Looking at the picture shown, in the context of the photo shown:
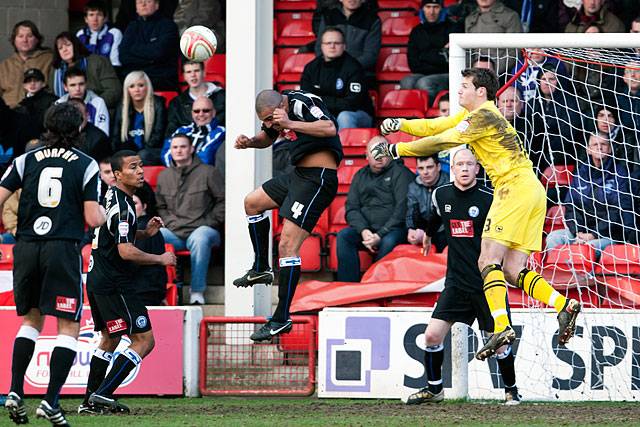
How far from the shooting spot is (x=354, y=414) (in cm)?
891

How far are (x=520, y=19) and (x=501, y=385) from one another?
16.7 ft

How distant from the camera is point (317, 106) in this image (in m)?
9.34

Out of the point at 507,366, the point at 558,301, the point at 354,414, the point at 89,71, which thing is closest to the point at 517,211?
the point at 558,301

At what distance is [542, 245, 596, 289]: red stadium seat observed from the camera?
11234 mm

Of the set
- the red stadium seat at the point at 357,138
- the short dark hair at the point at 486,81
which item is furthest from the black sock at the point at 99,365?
the red stadium seat at the point at 357,138

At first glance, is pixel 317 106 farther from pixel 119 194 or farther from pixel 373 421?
pixel 373 421

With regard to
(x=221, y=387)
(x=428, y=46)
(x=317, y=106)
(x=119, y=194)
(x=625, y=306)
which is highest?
(x=428, y=46)

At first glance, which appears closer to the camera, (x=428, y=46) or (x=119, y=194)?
(x=119, y=194)

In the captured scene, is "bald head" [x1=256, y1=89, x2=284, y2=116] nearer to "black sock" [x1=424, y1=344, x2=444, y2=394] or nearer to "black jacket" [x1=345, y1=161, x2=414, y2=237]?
"black sock" [x1=424, y1=344, x2=444, y2=394]

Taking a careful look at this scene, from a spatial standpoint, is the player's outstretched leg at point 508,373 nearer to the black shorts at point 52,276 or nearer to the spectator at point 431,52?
the black shorts at point 52,276

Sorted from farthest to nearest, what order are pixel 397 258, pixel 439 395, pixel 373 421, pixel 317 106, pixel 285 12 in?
pixel 285 12 → pixel 397 258 → pixel 439 395 → pixel 317 106 → pixel 373 421

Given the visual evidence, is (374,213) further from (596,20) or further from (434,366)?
(596,20)

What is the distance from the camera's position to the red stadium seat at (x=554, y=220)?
38.2 feet

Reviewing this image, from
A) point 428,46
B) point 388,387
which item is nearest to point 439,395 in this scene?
point 388,387
